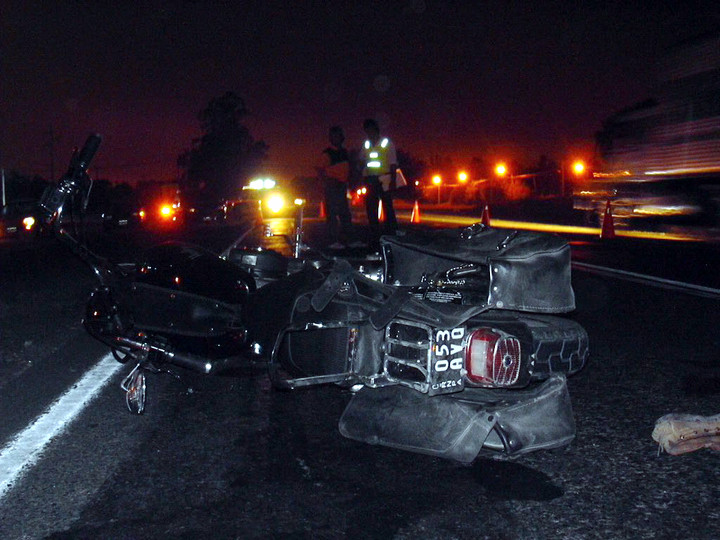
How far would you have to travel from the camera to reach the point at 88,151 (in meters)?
4.95

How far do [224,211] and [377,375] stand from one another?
34935 millimetres

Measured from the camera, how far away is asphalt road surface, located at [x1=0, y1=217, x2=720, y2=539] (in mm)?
3625

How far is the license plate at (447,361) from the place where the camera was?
3.96 m

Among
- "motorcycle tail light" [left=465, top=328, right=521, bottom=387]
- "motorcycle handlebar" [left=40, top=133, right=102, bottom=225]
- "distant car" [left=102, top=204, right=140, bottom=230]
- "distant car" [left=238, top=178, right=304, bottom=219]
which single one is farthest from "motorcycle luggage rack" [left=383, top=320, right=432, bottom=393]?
"distant car" [left=102, top=204, right=140, bottom=230]

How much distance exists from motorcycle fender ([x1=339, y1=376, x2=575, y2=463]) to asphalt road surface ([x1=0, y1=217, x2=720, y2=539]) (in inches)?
6.2

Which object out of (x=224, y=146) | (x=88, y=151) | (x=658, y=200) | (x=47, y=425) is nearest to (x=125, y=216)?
(x=658, y=200)

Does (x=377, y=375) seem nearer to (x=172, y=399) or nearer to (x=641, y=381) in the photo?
(x=172, y=399)

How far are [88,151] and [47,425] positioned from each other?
1.58 meters

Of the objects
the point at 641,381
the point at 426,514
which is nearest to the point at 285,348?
the point at 426,514

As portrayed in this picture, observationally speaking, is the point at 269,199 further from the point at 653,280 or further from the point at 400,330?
the point at 400,330

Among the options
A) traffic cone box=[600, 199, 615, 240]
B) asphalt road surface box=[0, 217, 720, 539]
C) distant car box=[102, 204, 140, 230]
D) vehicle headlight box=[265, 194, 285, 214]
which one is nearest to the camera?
asphalt road surface box=[0, 217, 720, 539]

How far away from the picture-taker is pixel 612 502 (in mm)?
3803

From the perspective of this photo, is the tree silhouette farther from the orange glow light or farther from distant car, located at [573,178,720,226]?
distant car, located at [573,178,720,226]

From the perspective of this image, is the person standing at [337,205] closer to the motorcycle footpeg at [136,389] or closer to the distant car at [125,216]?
the motorcycle footpeg at [136,389]
